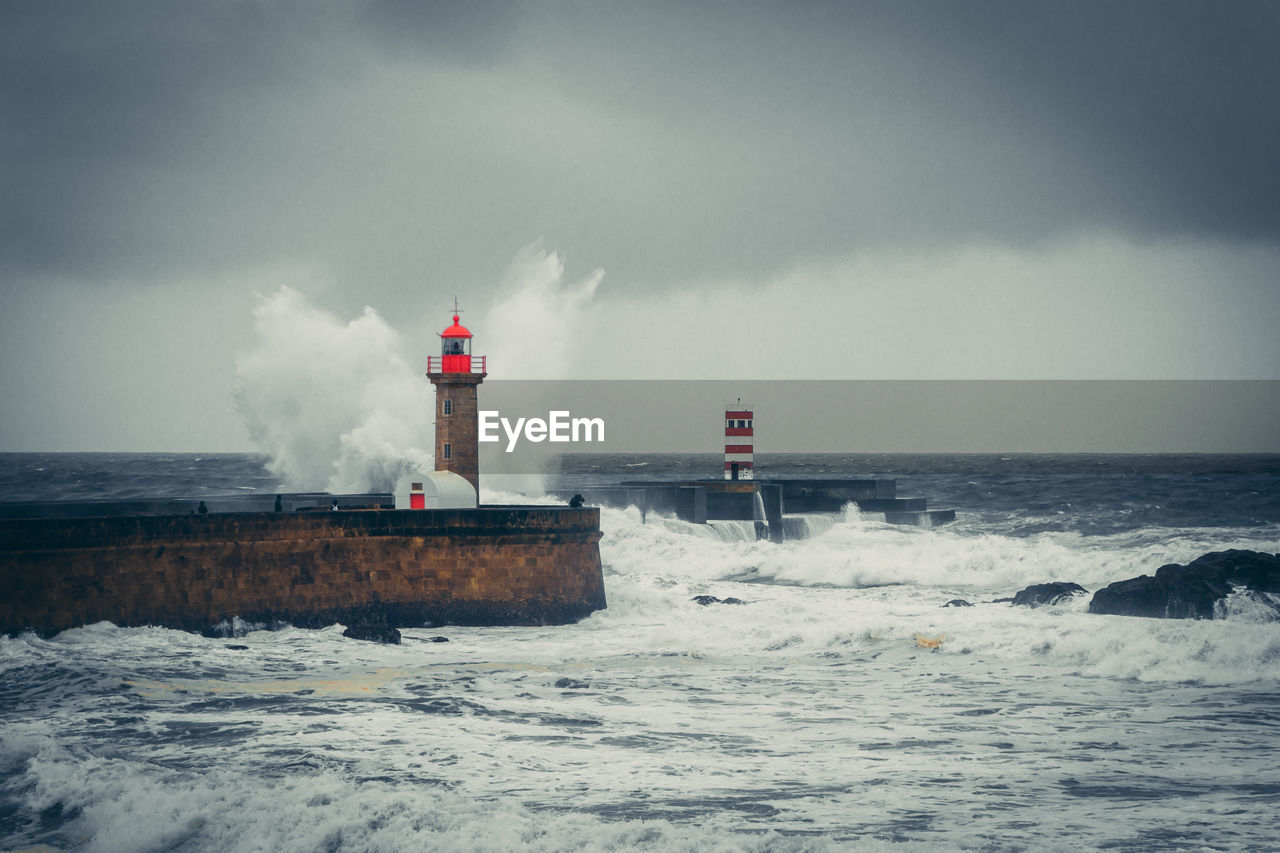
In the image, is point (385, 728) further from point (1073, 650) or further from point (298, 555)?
point (1073, 650)

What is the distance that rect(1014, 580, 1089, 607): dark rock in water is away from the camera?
59.8 feet

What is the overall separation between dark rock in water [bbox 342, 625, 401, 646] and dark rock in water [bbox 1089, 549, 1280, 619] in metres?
9.27

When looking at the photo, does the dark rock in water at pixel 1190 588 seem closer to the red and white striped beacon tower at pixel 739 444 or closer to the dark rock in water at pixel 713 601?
the dark rock in water at pixel 713 601

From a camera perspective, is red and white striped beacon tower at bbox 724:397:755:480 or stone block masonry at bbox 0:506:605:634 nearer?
stone block masonry at bbox 0:506:605:634

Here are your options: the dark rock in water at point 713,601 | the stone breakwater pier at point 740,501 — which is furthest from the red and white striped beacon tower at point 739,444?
the dark rock in water at point 713,601

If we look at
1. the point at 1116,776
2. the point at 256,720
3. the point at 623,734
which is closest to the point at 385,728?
the point at 256,720

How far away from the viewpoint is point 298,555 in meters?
16.6

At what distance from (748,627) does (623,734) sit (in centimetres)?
674

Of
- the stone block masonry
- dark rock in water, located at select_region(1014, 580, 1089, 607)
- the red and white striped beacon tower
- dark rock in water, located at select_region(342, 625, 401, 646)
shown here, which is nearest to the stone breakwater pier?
the red and white striped beacon tower

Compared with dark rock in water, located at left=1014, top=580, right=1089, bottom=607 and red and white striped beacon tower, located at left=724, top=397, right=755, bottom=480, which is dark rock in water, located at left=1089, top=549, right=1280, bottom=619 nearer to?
dark rock in water, located at left=1014, top=580, right=1089, bottom=607

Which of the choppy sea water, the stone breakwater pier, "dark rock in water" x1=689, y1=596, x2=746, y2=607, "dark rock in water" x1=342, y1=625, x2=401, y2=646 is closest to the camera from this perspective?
the choppy sea water

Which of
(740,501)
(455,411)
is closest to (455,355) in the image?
(455,411)

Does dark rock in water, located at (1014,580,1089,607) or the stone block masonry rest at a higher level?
the stone block masonry

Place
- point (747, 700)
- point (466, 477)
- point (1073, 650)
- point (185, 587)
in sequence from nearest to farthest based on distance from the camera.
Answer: point (747, 700), point (1073, 650), point (185, 587), point (466, 477)
